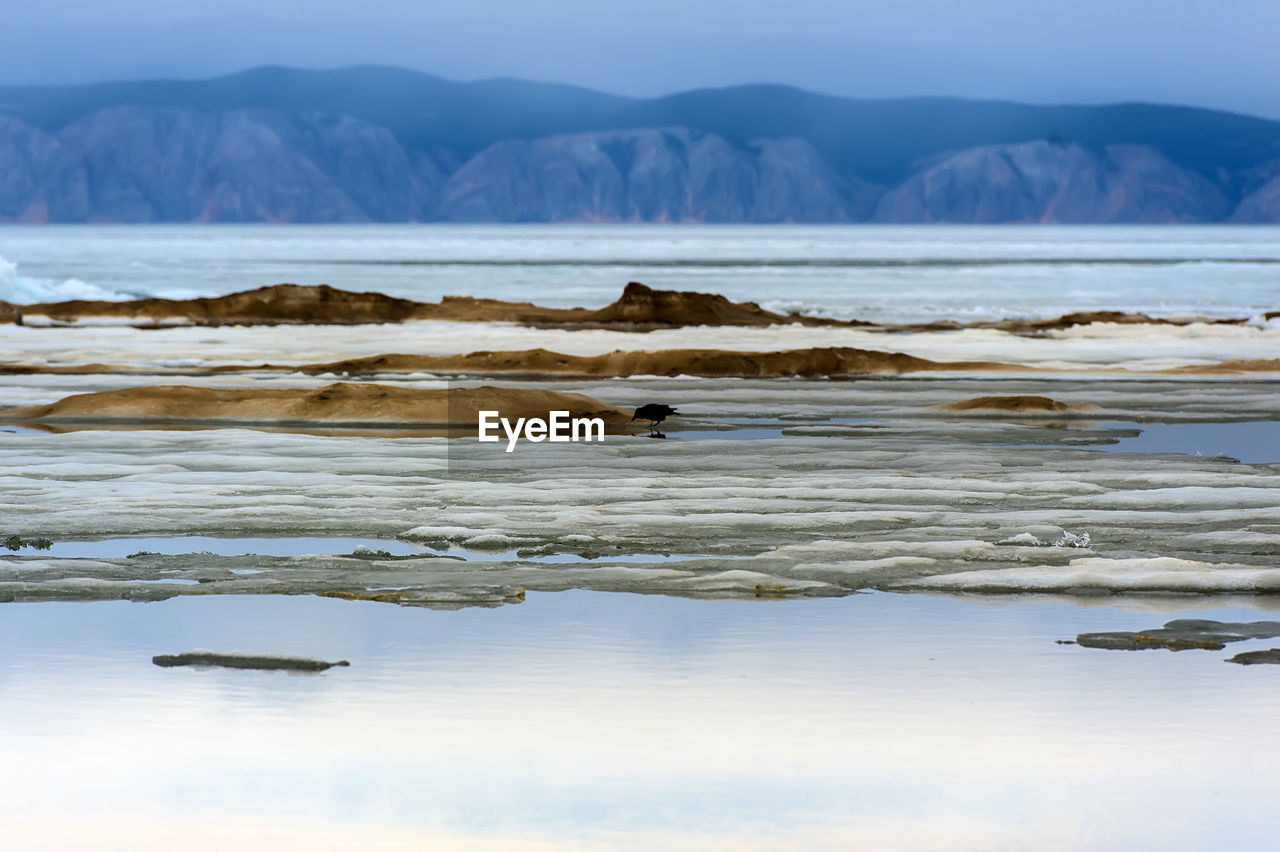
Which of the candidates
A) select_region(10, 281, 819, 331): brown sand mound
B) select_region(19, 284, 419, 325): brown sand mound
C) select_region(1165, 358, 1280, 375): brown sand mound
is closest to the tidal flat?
select_region(1165, 358, 1280, 375): brown sand mound

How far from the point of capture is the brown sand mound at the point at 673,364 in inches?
1046

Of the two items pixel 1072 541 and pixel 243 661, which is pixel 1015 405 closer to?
pixel 1072 541

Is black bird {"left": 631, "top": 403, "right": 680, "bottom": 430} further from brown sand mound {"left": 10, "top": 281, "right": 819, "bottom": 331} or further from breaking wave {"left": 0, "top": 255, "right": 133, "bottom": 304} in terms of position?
breaking wave {"left": 0, "top": 255, "right": 133, "bottom": 304}

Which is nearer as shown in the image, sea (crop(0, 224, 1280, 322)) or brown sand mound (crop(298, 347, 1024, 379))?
brown sand mound (crop(298, 347, 1024, 379))

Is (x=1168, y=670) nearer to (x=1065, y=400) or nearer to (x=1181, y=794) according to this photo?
(x=1181, y=794)

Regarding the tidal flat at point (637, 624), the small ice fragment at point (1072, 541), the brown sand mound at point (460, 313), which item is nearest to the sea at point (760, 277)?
the brown sand mound at point (460, 313)

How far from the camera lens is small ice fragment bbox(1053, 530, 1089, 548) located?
31.8 ft

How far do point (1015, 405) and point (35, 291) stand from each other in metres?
38.9

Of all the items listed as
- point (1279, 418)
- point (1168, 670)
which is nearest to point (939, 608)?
point (1168, 670)

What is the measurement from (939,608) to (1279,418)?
462 inches

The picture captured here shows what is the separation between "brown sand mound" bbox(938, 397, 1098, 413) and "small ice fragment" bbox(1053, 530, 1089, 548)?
350 inches

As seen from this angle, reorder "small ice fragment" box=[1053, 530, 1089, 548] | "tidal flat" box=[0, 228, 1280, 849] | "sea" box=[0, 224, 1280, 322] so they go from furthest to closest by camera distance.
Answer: "sea" box=[0, 224, 1280, 322] → "small ice fragment" box=[1053, 530, 1089, 548] → "tidal flat" box=[0, 228, 1280, 849]

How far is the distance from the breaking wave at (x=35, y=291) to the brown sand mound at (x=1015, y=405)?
1384 inches

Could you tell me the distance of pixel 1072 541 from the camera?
9805 mm
